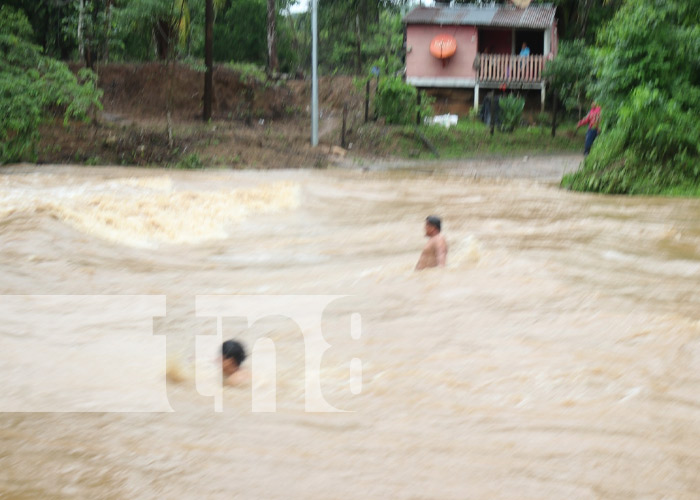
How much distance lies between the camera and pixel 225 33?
34.8m

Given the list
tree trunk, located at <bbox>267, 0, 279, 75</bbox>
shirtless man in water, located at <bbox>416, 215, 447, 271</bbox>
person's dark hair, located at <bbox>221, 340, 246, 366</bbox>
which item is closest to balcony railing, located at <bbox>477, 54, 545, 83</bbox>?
tree trunk, located at <bbox>267, 0, 279, 75</bbox>

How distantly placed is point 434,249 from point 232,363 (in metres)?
3.25

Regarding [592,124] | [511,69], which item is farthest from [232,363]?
[511,69]

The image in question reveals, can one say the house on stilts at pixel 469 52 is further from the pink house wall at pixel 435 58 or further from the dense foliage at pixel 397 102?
the dense foliage at pixel 397 102

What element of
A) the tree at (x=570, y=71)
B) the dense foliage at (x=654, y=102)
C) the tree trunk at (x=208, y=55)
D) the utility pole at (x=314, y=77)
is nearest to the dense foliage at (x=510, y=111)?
the tree at (x=570, y=71)

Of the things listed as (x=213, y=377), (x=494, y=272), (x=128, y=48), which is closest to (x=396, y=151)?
(x=128, y=48)

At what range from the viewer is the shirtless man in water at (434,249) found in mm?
8180

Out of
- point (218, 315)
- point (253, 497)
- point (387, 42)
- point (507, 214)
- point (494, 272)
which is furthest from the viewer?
point (387, 42)

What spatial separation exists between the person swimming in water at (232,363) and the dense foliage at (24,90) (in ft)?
51.7

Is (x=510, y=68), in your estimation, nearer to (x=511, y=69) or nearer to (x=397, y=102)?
(x=511, y=69)

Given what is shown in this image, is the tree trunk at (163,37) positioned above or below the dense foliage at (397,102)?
above

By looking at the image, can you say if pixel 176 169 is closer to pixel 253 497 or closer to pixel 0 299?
pixel 0 299

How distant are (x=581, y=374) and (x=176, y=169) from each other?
17325mm

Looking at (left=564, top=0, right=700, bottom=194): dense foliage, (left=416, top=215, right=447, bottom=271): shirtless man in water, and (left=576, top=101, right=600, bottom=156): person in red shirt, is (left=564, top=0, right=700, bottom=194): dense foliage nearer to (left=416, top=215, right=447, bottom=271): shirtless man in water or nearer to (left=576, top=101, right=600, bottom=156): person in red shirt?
(left=576, top=101, right=600, bottom=156): person in red shirt
